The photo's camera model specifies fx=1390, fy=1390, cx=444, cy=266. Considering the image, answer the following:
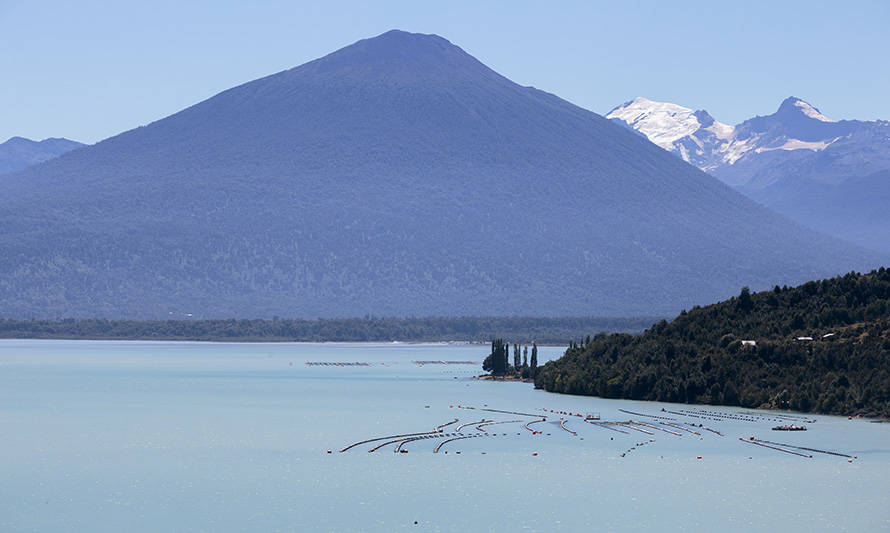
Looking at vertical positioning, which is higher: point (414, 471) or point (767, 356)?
point (767, 356)

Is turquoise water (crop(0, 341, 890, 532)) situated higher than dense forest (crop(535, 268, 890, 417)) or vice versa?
dense forest (crop(535, 268, 890, 417))

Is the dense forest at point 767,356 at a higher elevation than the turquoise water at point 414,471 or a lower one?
higher

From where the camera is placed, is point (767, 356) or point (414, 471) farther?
point (767, 356)

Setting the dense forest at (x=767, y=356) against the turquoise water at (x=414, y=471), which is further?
the dense forest at (x=767, y=356)

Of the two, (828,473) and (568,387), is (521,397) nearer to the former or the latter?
(568,387)
